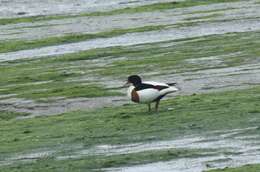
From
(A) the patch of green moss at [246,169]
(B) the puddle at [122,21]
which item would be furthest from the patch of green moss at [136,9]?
(A) the patch of green moss at [246,169]

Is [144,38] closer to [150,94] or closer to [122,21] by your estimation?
[122,21]

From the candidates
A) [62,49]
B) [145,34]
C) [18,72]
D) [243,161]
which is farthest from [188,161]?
[145,34]

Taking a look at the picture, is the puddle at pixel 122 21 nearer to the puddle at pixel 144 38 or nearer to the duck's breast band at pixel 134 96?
the puddle at pixel 144 38

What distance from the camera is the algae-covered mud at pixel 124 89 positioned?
56.4ft

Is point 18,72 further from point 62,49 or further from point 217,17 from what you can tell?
point 217,17

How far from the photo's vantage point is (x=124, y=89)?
90.5 ft

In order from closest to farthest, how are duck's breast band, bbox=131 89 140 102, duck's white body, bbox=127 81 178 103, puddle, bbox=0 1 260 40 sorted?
duck's white body, bbox=127 81 178 103 < duck's breast band, bbox=131 89 140 102 < puddle, bbox=0 1 260 40

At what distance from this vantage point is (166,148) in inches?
690

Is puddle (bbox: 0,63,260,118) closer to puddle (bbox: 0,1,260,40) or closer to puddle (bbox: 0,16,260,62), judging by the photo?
puddle (bbox: 0,16,260,62)

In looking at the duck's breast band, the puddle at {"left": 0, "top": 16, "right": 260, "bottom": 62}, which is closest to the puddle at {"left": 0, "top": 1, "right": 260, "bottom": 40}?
the puddle at {"left": 0, "top": 16, "right": 260, "bottom": 62}

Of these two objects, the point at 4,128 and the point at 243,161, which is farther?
the point at 4,128

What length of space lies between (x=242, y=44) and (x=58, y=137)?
54.9ft

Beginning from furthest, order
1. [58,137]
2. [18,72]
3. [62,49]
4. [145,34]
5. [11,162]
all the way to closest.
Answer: [145,34]
[62,49]
[18,72]
[58,137]
[11,162]

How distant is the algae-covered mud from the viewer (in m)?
17.2
